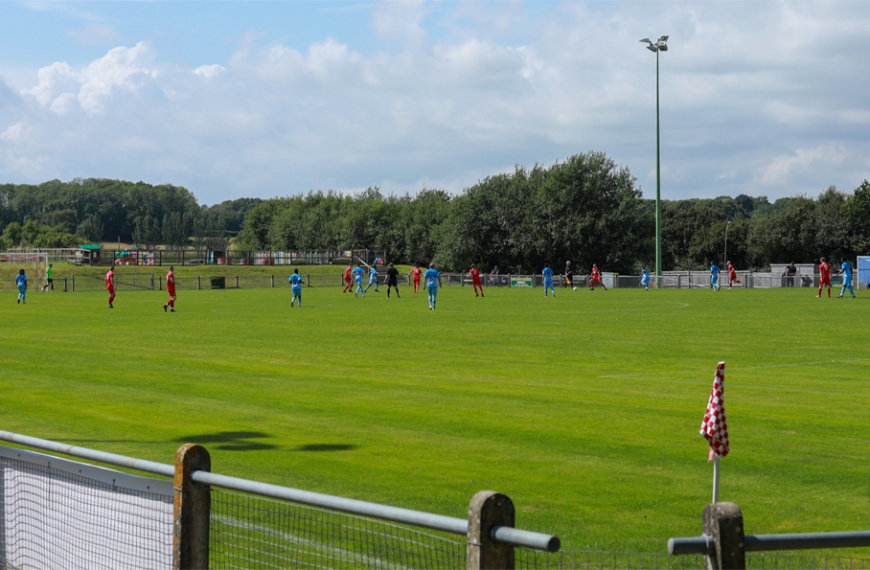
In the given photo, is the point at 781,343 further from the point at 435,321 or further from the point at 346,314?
the point at 346,314

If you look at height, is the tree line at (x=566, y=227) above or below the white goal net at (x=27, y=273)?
above

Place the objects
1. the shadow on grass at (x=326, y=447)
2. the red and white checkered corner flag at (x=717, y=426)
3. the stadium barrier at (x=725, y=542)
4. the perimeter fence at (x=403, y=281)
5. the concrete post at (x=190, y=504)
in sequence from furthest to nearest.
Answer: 1. the perimeter fence at (x=403, y=281)
2. the shadow on grass at (x=326, y=447)
3. the red and white checkered corner flag at (x=717, y=426)
4. the concrete post at (x=190, y=504)
5. the stadium barrier at (x=725, y=542)

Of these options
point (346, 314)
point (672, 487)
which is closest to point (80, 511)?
point (672, 487)

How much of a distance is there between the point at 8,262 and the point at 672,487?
87718mm

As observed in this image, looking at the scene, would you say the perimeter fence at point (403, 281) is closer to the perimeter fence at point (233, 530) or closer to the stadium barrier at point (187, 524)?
the perimeter fence at point (233, 530)

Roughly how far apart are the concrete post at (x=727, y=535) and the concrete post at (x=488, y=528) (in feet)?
2.34

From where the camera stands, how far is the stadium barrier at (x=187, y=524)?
14.1ft

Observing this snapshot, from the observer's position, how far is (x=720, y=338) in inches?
1125

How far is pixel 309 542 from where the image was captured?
8.70 m

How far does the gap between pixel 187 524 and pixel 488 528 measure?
206 cm

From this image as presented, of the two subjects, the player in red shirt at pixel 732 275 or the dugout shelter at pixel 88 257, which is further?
the dugout shelter at pixel 88 257

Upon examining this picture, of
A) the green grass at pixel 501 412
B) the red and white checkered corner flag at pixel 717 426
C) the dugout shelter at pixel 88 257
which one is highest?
the dugout shelter at pixel 88 257

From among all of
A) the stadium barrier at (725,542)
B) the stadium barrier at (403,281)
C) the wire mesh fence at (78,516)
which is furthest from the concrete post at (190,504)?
the stadium barrier at (403,281)

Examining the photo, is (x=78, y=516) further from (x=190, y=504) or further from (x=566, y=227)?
(x=566, y=227)
